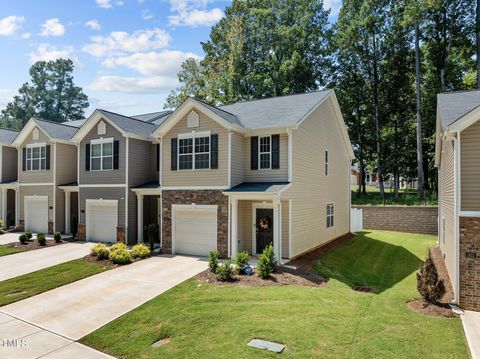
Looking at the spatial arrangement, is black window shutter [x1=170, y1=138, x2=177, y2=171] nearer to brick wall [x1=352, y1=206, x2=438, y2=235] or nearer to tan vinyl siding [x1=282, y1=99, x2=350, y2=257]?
tan vinyl siding [x1=282, y1=99, x2=350, y2=257]

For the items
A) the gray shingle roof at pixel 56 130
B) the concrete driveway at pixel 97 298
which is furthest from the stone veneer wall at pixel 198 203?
the gray shingle roof at pixel 56 130

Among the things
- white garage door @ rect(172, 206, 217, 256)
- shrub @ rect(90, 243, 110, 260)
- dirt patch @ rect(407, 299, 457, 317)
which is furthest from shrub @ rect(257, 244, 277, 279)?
shrub @ rect(90, 243, 110, 260)

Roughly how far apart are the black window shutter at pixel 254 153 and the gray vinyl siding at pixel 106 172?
7.37 m

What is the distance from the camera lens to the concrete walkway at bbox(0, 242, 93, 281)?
43.2ft

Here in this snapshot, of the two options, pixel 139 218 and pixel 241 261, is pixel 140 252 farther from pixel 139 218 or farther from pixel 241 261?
pixel 241 261

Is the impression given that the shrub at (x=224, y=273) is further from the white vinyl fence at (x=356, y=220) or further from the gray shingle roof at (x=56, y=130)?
the gray shingle roof at (x=56, y=130)

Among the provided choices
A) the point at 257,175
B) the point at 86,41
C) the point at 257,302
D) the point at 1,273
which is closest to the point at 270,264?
the point at 257,302

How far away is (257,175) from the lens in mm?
15047

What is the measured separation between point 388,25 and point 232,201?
27.7 m

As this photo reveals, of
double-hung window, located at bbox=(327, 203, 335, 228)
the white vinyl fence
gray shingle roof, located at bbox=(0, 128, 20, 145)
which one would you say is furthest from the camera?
gray shingle roof, located at bbox=(0, 128, 20, 145)

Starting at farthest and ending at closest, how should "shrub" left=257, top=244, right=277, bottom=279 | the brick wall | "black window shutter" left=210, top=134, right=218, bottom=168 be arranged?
the brick wall → "black window shutter" left=210, top=134, right=218, bottom=168 → "shrub" left=257, top=244, right=277, bottom=279

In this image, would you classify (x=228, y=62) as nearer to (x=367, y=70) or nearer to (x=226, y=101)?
(x=226, y=101)

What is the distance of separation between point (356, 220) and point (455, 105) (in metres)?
14.0

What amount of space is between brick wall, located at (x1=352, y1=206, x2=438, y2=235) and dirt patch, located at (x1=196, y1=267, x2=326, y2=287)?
14288mm
